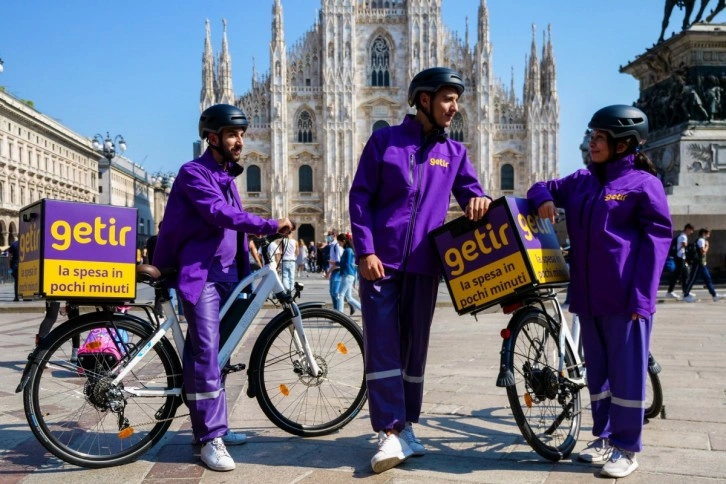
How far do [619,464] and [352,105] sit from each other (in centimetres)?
4339

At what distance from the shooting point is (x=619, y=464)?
2.85m

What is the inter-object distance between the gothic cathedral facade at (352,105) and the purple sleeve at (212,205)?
137 ft

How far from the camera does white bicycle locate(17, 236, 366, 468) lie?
310 cm

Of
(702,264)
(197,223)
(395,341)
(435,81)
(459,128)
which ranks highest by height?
(459,128)

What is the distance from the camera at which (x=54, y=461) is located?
3.17m

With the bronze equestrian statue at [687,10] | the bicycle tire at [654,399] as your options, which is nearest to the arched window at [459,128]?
the bronze equestrian statue at [687,10]

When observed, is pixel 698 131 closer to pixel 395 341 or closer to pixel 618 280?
pixel 618 280

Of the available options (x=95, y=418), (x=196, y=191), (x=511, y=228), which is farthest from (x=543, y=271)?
(x=95, y=418)

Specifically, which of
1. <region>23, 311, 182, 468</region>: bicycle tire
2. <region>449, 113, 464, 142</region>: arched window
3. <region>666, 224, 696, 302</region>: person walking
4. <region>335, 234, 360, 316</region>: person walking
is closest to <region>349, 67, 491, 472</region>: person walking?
<region>23, 311, 182, 468</region>: bicycle tire

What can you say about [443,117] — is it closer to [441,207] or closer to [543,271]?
[441,207]

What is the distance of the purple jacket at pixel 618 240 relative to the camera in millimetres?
2922

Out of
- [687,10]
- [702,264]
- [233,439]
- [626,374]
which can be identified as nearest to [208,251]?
[233,439]

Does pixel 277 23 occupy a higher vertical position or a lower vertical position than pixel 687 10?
higher

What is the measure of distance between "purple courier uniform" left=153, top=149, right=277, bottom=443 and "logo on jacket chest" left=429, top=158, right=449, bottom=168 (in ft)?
2.39
